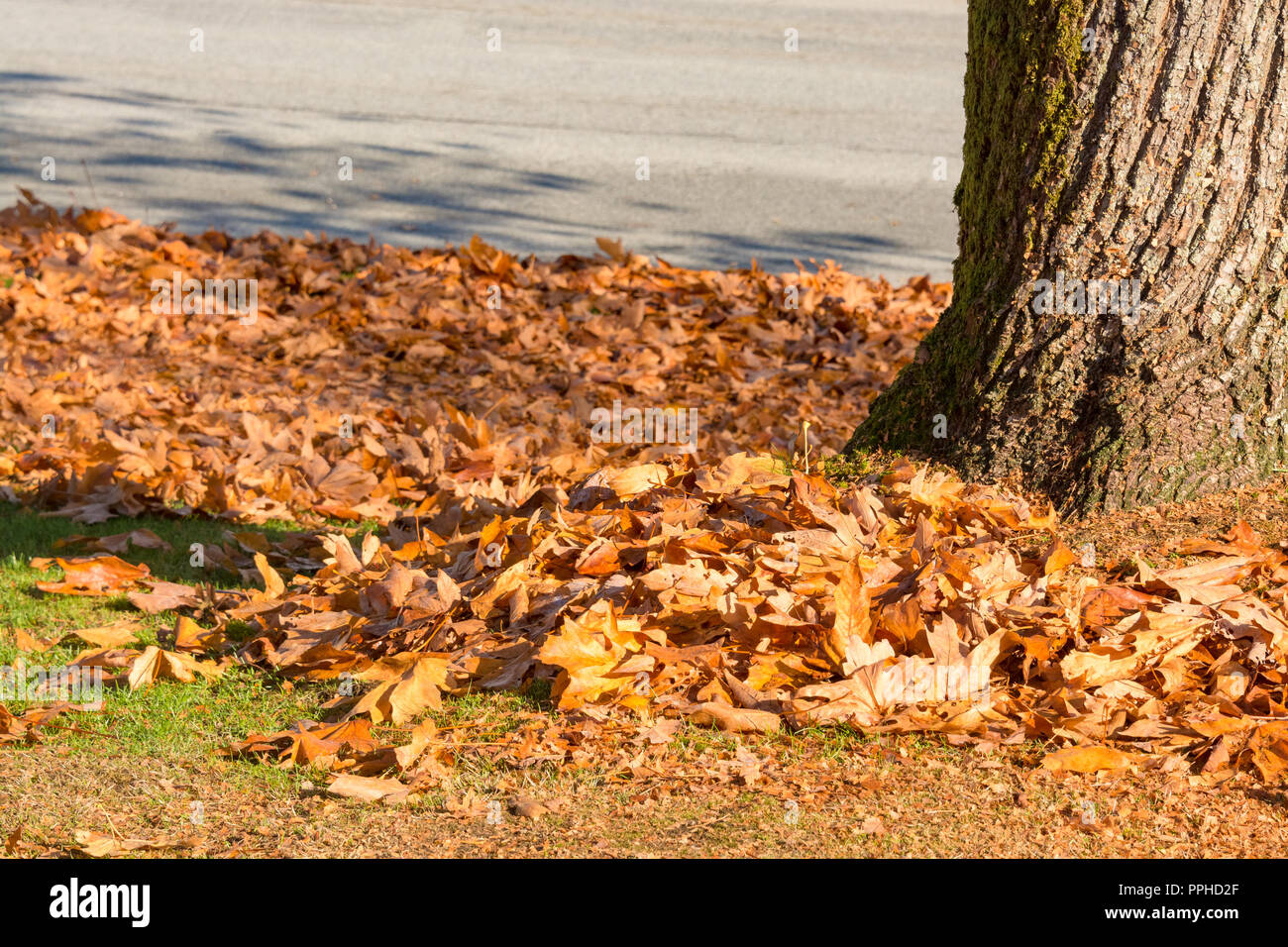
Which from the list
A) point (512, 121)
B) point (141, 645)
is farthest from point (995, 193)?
point (512, 121)

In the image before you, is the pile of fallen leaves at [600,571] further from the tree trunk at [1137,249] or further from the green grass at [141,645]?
the tree trunk at [1137,249]

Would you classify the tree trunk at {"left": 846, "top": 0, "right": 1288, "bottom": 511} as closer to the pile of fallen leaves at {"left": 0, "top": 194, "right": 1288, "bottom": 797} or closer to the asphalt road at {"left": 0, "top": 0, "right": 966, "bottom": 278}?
the pile of fallen leaves at {"left": 0, "top": 194, "right": 1288, "bottom": 797}

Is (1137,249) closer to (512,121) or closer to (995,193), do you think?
(995,193)

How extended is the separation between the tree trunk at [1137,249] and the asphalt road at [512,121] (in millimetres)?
5223

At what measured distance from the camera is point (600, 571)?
369cm

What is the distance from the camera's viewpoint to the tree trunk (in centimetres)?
346

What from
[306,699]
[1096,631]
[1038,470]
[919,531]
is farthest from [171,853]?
[1038,470]

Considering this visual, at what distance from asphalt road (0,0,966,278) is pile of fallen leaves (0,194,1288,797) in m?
2.84

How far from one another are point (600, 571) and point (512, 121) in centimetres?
942

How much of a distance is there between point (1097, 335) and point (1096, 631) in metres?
0.88

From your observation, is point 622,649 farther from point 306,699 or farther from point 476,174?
point 476,174

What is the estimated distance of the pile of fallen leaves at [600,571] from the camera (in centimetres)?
311

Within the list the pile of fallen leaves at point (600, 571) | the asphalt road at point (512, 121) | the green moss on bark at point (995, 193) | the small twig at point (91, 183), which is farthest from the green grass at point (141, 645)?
the small twig at point (91, 183)

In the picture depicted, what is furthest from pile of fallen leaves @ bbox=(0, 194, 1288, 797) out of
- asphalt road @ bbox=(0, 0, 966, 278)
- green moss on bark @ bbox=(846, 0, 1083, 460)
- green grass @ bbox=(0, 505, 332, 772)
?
asphalt road @ bbox=(0, 0, 966, 278)
